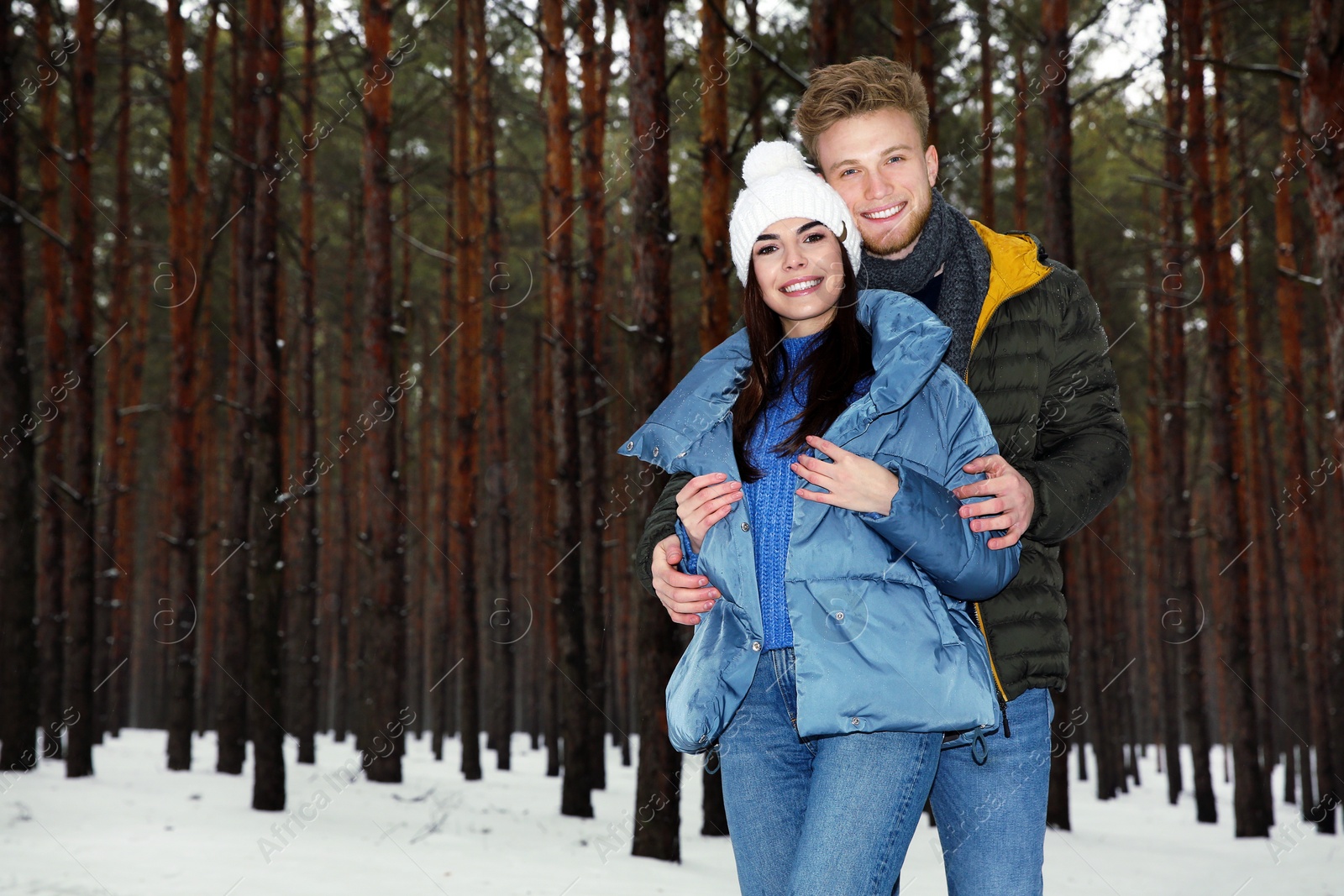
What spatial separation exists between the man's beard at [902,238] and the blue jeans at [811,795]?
3.06 feet

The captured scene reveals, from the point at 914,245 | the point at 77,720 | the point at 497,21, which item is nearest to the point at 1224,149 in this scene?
the point at 497,21

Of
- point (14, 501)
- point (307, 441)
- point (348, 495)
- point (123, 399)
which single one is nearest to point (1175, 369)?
point (307, 441)

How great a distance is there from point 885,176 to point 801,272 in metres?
0.33

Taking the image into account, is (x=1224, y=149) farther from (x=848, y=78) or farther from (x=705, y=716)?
(x=705, y=716)

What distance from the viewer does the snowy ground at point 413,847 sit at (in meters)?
6.56

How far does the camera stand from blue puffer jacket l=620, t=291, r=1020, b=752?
6.01 ft

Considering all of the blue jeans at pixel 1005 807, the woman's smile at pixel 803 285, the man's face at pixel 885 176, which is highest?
the man's face at pixel 885 176

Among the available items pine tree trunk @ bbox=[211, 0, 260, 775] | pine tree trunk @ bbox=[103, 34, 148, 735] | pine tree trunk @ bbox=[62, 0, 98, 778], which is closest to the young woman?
pine tree trunk @ bbox=[211, 0, 260, 775]

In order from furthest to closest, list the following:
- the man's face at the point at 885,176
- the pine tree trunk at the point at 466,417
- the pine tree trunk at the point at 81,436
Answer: the pine tree trunk at the point at 466,417, the pine tree trunk at the point at 81,436, the man's face at the point at 885,176

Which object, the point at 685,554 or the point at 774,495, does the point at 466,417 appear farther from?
the point at 774,495

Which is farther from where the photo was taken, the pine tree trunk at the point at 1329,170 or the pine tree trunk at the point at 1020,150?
the pine tree trunk at the point at 1020,150

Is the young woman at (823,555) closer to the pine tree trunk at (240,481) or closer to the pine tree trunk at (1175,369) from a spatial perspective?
the pine tree trunk at (240,481)

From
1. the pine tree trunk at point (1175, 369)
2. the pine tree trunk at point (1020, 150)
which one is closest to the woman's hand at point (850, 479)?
the pine tree trunk at point (1175, 369)

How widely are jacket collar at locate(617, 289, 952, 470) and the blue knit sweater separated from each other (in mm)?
71
